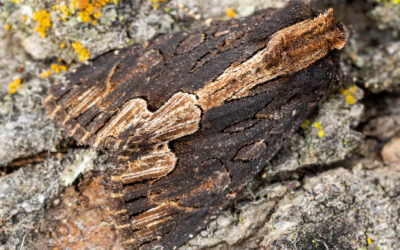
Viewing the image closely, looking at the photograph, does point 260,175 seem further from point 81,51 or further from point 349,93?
point 81,51

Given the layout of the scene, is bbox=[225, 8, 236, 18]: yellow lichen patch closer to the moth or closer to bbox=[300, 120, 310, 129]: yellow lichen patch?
the moth

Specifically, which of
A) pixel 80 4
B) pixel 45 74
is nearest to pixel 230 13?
pixel 80 4

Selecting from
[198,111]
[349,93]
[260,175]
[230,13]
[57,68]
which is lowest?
[260,175]

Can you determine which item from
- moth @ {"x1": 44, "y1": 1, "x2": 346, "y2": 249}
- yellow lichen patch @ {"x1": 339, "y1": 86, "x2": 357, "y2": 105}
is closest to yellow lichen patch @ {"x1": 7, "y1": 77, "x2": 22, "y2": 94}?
moth @ {"x1": 44, "y1": 1, "x2": 346, "y2": 249}

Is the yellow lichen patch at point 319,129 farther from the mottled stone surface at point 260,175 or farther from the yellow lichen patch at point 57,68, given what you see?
the yellow lichen patch at point 57,68

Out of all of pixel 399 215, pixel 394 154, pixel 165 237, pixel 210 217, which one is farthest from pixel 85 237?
pixel 394 154

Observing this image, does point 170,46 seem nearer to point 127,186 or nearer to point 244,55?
point 244,55

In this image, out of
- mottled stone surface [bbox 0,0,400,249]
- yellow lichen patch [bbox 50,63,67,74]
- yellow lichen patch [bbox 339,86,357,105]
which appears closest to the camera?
mottled stone surface [bbox 0,0,400,249]

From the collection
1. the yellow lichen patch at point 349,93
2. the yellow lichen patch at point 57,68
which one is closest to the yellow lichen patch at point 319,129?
the yellow lichen patch at point 349,93
